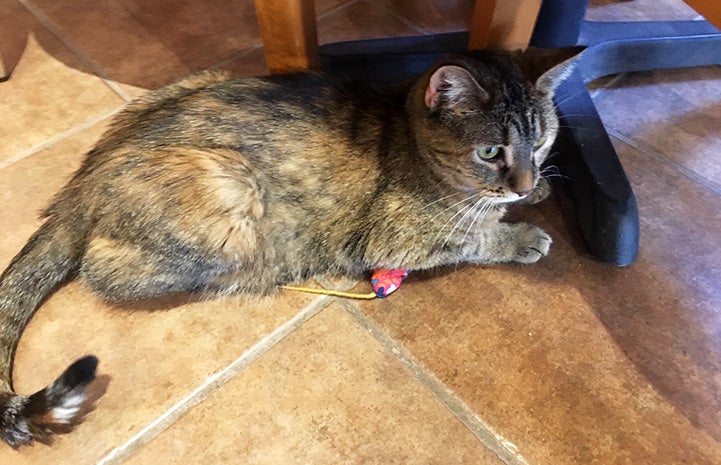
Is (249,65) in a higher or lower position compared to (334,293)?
higher

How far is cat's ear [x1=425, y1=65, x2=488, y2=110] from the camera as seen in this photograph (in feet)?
3.53

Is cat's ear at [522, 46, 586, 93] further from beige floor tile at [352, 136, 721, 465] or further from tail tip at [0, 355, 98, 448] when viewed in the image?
tail tip at [0, 355, 98, 448]

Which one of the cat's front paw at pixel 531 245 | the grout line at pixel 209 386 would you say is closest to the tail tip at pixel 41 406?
the grout line at pixel 209 386

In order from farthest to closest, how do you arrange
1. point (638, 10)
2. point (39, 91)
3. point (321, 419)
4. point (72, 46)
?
point (638, 10) → point (72, 46) → point (39, 91) → point (321, 419)

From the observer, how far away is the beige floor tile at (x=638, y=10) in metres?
1.97

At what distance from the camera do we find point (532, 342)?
127cm

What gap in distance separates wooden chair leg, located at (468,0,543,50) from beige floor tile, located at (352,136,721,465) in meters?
0.40

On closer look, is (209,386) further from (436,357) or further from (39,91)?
(39,91)

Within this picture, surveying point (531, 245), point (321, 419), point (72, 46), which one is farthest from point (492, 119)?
point (72, 46)

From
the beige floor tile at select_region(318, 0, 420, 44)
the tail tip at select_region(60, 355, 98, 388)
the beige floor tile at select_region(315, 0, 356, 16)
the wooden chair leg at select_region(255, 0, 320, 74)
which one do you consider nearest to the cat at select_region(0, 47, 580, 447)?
the tail tip at select_region(60, 355, 98, 388)

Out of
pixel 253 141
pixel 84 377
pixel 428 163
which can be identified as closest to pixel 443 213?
pixel 428 163

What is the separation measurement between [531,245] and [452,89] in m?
0.43

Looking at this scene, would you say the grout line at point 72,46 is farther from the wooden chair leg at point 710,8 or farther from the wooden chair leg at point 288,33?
the wooden chair leg at point 710,8

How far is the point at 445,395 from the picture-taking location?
47.3 inches
